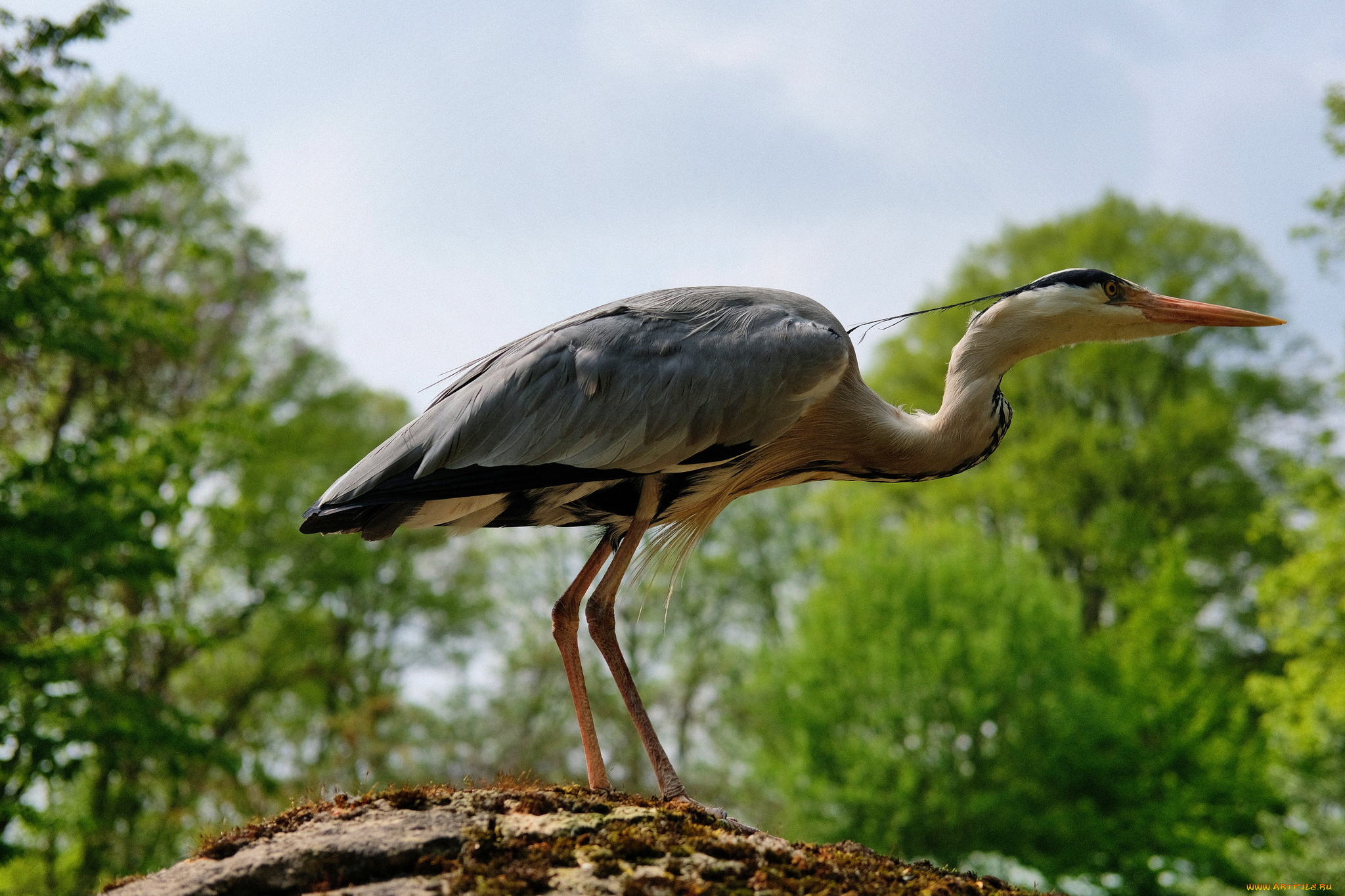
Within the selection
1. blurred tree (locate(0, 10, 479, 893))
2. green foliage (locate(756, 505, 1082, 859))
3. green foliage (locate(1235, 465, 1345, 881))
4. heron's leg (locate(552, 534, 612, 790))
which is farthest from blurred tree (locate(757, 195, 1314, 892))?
heron's leg (locate(552, 534, 612, 790))

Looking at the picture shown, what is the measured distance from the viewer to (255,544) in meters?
20.4

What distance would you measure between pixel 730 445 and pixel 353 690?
20814mm

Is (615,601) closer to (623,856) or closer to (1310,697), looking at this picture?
(623,856)

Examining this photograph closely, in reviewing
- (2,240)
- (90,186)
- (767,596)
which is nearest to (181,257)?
(90,186)

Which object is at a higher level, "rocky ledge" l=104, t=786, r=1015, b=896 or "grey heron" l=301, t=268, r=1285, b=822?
"grey heron" l=301, t=268, r=1285, b=822

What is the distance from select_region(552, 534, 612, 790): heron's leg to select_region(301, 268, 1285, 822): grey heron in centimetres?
1

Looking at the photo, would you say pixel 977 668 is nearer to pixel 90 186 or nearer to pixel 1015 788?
pixel 1015 788

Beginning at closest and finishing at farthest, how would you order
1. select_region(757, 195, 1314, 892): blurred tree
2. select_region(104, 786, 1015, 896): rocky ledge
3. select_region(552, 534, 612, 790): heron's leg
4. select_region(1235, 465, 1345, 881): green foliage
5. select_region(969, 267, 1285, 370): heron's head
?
select_region(104, 786, 1015, 896): rocky ledge → select_region(552, 534, 612, 790): heron's leg → select_region(969, 267, 1285, 370): heron's head → select_region(1235, 465, 1345, 881): green foliage → select_region(757, 195, 1314, 892): blurred tree

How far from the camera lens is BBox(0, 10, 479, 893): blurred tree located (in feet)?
36.0

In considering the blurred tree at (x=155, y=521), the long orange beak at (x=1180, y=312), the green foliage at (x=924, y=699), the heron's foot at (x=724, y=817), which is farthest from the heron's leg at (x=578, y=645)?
the green foliage at (x=924, y=699)

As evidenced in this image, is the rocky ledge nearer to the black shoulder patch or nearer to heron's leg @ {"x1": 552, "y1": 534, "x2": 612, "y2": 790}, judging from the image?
heron's leg @ {"x1": 552, "y1": 534, "x2": 612, "y2": 790}

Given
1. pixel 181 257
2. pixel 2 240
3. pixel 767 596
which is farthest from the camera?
pixel 767 596

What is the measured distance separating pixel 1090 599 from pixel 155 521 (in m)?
21.0

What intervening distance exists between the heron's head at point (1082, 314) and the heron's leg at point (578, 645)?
7.72 feet
